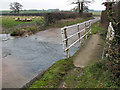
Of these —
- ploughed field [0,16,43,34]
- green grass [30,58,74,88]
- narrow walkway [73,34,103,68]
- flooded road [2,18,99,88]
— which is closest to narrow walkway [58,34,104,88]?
narrow walkway [73,34,103,68]

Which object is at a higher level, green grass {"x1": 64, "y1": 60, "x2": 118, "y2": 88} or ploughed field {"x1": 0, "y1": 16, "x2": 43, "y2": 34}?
ploughed field {"x1": 0, "y1": 16, "x2": 43, "y2": 34}

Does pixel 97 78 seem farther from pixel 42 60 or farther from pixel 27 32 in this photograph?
pixel 27 32

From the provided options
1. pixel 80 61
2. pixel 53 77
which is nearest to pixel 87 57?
pixel 80 61

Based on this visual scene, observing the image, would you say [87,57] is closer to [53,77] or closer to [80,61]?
[80,61]

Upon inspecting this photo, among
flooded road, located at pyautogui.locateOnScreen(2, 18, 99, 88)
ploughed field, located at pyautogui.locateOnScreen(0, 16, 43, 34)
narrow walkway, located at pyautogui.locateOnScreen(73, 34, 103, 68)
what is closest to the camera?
flooded road, located at pyautogui.locateOnScreen(2, 18, 99, 88)

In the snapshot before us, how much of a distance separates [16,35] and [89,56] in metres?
7.22

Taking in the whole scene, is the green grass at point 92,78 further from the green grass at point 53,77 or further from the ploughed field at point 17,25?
the ploughed field at point 17,25

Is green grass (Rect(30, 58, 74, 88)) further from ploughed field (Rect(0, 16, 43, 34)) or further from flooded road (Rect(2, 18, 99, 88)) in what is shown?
ploughed field (Rect(0, 16, 43, 34))

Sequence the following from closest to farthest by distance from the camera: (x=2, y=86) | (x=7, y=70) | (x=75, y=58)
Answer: (x=2, y=86) < (x=7, y=70) < (x=75, y=58)

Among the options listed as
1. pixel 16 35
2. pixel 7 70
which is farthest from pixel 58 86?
pixel 16 35

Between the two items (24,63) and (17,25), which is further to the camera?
(17,25)

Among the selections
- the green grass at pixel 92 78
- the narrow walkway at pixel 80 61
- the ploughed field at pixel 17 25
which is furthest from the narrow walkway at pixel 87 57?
the ploughed field at pixel 17 25

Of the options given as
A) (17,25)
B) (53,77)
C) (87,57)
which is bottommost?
(53,77)

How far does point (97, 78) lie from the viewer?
3.53 meters
